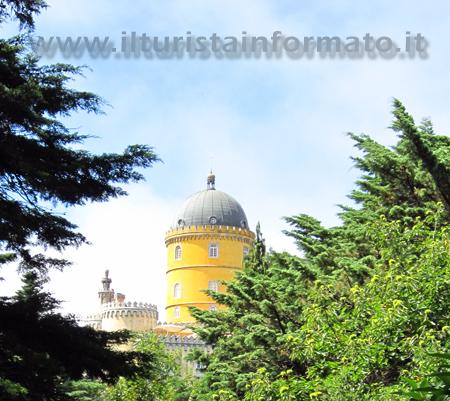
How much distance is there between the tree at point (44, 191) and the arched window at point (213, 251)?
158ft

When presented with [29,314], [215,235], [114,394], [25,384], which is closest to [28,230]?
[29,314]

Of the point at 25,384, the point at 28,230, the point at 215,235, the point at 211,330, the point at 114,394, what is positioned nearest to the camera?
the point at 25,384

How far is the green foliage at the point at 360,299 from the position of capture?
10641mm

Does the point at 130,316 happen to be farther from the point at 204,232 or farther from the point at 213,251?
the point at 204,232

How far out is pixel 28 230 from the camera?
1024 centimetres

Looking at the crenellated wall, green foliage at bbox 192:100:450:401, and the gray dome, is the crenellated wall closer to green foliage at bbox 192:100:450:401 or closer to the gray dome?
the gray dome

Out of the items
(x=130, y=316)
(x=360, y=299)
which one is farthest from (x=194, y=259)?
(x=360, y=299)

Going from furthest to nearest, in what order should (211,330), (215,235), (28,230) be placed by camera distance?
(215,235)
(211,330)
(28,230)

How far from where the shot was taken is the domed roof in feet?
197

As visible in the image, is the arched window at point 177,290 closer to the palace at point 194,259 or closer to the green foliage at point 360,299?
the palace at point 194,259

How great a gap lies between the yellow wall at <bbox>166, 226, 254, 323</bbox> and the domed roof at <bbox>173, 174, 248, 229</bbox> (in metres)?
0.63

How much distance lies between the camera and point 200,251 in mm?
59250

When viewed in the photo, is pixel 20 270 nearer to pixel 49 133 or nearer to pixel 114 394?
pixel 49 133

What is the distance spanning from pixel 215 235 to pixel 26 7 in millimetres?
49442
